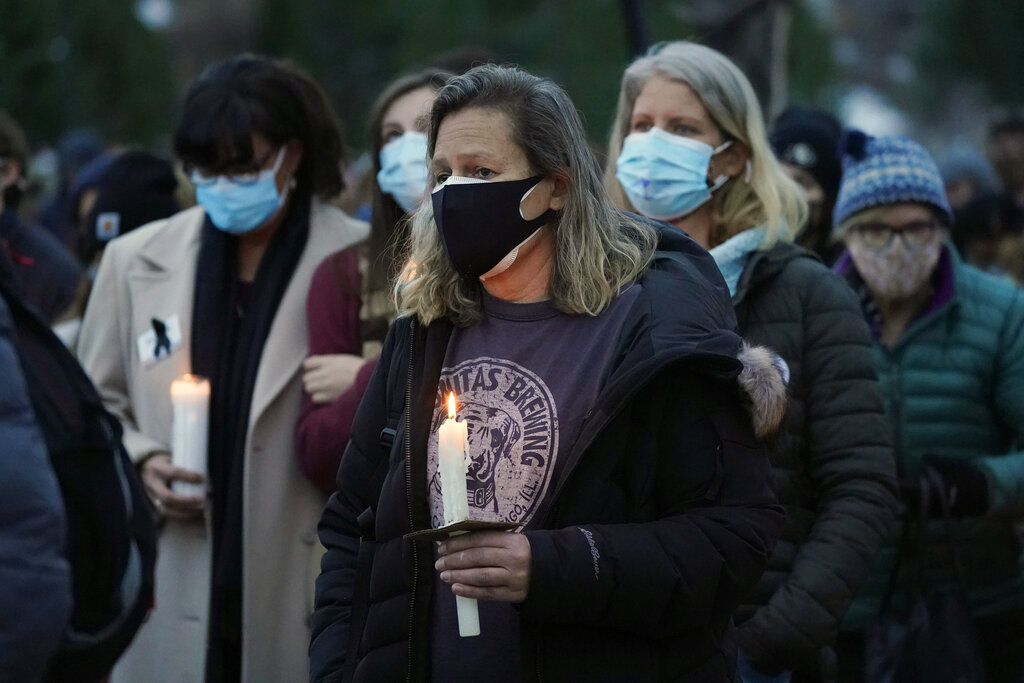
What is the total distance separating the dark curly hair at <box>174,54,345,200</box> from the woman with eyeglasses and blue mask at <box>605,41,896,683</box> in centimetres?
109

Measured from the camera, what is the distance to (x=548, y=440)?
2.55 meters

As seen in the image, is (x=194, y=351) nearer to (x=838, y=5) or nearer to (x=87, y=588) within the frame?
(x=87, y=588)

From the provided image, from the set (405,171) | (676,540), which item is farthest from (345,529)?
(405,171)

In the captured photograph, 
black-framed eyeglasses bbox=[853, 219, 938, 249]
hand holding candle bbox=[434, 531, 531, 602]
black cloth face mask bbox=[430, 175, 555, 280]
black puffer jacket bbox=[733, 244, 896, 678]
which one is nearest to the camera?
hand holding candle bbox=[434, 531, 531, 602]

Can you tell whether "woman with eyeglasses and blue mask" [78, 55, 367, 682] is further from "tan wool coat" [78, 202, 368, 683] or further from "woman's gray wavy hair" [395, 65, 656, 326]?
"woman's gray wavy hair" [395, 65, 656, 326]

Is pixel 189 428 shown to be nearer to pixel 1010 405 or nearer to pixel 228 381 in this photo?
pixel 228 381

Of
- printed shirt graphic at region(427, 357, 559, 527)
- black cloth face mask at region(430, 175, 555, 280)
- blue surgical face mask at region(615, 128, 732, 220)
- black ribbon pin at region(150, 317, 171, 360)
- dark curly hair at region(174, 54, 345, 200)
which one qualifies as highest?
dark curly hair at region(174, 54, 345, 200)

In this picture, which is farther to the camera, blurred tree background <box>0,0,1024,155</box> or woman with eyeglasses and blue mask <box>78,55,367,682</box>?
blurred tree background <box>0,0,1024,155</box>

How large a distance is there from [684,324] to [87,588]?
1.21 meters

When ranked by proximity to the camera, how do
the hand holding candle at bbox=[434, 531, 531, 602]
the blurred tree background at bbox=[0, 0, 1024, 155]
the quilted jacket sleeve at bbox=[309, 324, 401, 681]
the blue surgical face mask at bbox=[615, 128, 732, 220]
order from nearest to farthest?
the hand holding candle at bbox=[434, 531, 531, 602]
the quilted jacket sleeve at bbox=[309, 324, 401, 681]
the blue surgical face mask at bbox=[615, 128, 732, 220]
the blurred tree background at bbox=[0, 0, 1024, 155]

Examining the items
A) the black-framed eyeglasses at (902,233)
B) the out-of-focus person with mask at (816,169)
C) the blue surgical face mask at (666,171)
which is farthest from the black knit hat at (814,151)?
the blue surgical face mask at (666,171)

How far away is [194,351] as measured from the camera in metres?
4.28

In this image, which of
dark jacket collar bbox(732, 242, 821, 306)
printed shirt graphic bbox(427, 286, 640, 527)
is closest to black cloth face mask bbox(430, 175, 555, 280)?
printed shirt graphic bbox(427, 286, 640, 527)

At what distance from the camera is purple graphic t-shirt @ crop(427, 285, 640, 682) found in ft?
8.38
